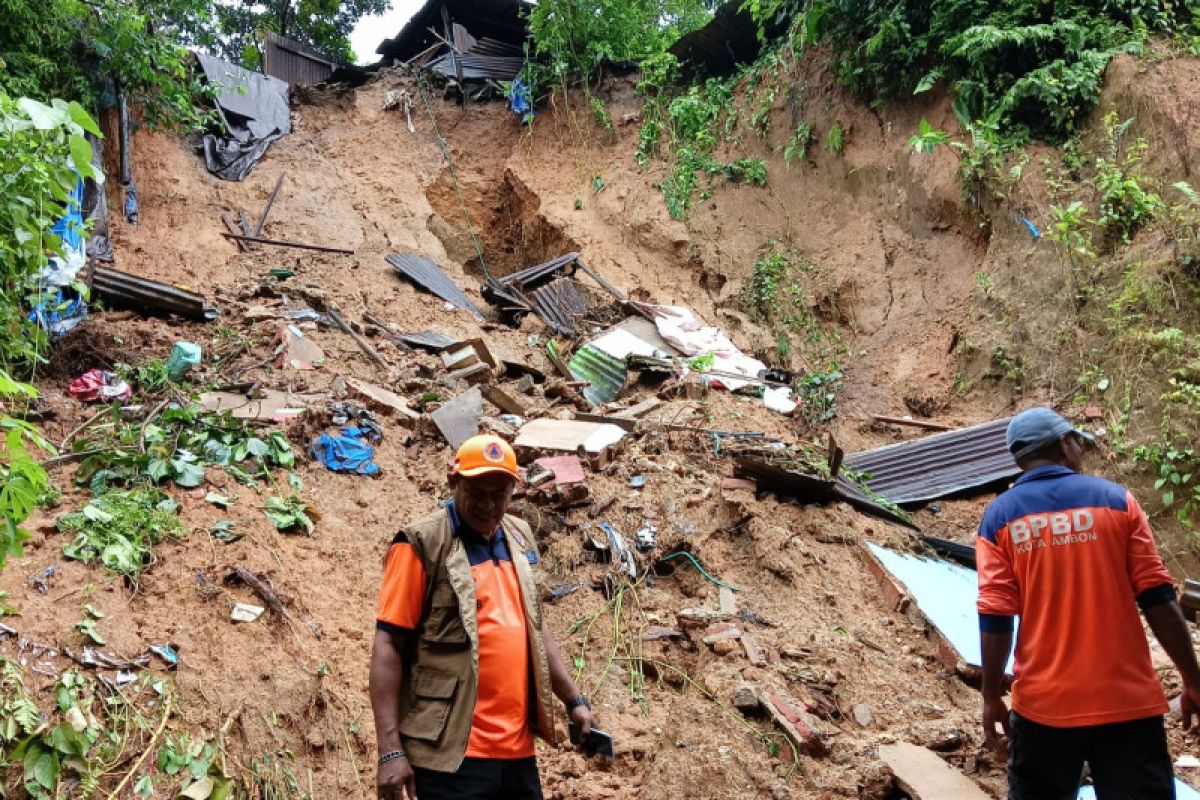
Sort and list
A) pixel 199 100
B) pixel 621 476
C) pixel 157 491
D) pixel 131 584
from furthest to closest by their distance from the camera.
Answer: pixel 199 100 < pixel 621 476 < pixel 157 491 < pixel 131 584

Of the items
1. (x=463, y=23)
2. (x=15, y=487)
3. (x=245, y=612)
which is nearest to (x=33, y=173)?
(x=15, y=487)

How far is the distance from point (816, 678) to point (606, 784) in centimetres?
133

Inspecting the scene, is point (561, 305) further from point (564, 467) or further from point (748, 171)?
point (564, 467)

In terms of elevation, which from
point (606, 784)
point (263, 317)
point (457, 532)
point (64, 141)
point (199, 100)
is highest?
point (199, 100)

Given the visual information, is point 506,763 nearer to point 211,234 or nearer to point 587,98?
point 211,234

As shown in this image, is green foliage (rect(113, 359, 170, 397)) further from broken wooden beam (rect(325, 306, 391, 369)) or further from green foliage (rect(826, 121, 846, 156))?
green foliage (rect(826, 121, 846, 156))

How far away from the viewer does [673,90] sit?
1293 cm

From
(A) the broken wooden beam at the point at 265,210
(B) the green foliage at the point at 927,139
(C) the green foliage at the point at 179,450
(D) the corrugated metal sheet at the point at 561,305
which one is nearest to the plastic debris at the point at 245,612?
(C) the green foliage at the point at 179,450

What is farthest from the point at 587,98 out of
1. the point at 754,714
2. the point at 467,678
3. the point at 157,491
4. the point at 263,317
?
the point at 467,678

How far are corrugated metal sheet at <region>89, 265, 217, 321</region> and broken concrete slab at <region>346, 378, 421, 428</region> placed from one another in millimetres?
2194

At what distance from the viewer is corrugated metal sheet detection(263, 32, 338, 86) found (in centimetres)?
1509

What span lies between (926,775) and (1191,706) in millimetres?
1056

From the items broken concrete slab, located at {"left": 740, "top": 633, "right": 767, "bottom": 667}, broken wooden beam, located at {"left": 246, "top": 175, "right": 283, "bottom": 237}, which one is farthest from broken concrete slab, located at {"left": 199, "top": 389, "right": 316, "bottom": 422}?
broken wooden beam, located at {"left": 246, "top": 175, "right": 283, "bottom": 237}

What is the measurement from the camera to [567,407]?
26.5ft
